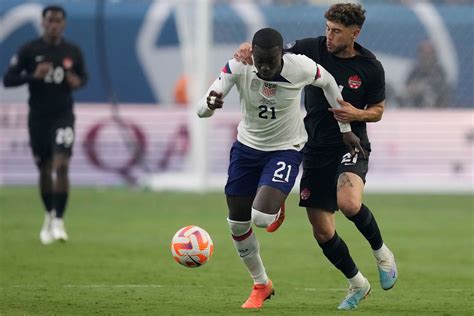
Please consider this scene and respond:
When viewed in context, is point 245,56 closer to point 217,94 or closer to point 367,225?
point 217,94

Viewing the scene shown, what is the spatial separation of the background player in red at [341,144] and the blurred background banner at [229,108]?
38.7ft

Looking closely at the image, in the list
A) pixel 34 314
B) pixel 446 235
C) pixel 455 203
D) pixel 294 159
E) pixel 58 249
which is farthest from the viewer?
pixel 455 203

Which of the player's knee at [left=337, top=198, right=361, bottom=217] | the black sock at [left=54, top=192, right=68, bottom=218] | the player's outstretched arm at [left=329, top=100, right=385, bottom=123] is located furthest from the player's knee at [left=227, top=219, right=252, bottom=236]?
the black sock at [left=54, top=192, right=68, bottom=218]

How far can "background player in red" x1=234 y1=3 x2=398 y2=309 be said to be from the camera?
10.3 meters

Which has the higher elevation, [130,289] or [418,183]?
[130,289]

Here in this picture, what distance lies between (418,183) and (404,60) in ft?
8.10

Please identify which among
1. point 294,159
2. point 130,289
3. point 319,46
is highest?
point 319,46

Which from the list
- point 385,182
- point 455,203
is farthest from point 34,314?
point 385,182

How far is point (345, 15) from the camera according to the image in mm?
10305

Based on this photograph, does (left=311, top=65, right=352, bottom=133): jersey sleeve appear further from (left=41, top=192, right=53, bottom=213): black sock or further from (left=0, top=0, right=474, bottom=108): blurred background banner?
(left=0, top=0, right=474, bottom=108): blurred background banner

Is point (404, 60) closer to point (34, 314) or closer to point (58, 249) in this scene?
point (58, 249)

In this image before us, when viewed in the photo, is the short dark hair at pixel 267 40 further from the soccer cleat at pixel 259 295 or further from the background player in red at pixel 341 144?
the soccer cleat at pixel 259 295

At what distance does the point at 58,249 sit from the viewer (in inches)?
580

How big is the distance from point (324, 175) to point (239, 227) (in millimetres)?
888
